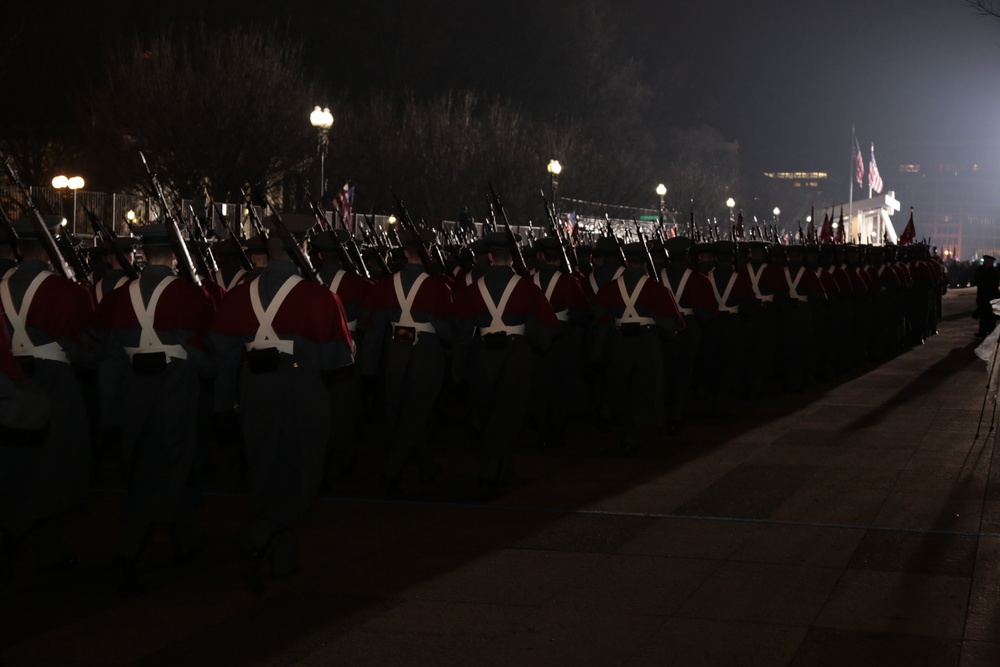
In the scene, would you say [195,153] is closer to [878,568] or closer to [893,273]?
[893,273]

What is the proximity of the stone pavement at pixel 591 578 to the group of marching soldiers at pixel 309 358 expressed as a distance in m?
0.41

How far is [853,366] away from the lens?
23.8m

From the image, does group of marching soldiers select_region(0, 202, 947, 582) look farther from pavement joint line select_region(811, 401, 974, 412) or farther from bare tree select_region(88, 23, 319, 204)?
bare tree select_region(88, 23, 319, 204)

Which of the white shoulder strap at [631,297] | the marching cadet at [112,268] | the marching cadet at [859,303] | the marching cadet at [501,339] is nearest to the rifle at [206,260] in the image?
the marching cadet at [112,268]

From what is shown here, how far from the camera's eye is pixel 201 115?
41.5m

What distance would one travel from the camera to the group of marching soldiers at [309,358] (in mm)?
8336

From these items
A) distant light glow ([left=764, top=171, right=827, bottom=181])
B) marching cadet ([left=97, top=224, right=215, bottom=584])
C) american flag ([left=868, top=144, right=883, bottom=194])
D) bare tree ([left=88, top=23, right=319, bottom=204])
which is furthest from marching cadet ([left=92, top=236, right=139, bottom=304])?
distant light glow ([left=764, top=171, right=827, bottom=181])

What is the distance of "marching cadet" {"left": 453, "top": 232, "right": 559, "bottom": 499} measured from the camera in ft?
36.8

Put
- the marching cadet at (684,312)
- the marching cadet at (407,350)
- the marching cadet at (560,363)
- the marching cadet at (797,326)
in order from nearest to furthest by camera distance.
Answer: the marching cadet at (407,350)
the marching cadet at (560,363)
the marching cadet at (684,312)
the marching cadet at (797,326)

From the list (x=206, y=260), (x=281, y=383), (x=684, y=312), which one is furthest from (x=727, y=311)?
(x=281, y=383)

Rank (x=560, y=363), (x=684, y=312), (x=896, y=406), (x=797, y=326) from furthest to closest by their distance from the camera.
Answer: (x=797, y=326)
(x=896, y=406)
(x=684, y=312)
(x=560, y=363)

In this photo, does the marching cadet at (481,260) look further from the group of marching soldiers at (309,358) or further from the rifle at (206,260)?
the rifle at (206,260)

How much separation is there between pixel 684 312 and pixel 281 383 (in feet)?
26.6

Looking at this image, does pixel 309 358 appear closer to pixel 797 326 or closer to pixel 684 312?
pixel 684 312
